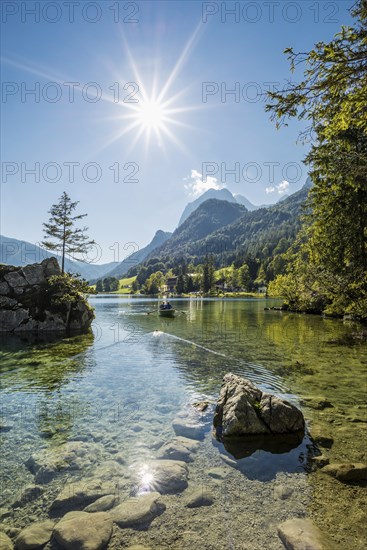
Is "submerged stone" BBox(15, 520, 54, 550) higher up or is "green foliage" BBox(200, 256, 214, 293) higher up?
"green foliage" BBox(200, 256, 214, 293)

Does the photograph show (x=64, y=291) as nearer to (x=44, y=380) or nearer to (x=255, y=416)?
(x=44, y=380)

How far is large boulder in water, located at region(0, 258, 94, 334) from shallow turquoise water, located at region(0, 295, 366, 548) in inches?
325

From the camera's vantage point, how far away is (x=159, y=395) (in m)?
15.4

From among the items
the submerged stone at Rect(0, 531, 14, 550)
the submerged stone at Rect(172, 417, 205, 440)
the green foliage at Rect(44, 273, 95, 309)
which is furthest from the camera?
the green foliage at Rect(44, 273, 95, 309)

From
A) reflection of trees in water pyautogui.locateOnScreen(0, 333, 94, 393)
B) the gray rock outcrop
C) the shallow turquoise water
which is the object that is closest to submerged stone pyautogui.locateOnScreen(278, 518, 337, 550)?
the shallow turquoise water

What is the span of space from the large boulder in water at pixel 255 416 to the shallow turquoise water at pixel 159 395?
0.65 m

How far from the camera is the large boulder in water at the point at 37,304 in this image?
3975 cm

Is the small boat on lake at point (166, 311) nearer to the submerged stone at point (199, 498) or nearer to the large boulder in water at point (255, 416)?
the large boulder in water at point (255, 416)

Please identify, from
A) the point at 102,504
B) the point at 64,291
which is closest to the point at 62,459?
the point at 102,504

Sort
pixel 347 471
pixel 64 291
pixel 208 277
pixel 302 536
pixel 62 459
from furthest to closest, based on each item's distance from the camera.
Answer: pixel 208 277 < pixel 64 291 < pixel 62 459 < pixel 347 471 < pixel 302 536

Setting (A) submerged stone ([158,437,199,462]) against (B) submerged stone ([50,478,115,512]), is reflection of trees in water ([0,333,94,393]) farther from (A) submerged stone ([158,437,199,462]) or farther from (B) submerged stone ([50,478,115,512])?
(B) submerged stone ([50,478,115,512])

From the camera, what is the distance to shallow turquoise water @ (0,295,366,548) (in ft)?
25.9

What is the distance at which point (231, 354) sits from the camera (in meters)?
24.9

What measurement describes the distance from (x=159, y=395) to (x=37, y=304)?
31335 millimetres
